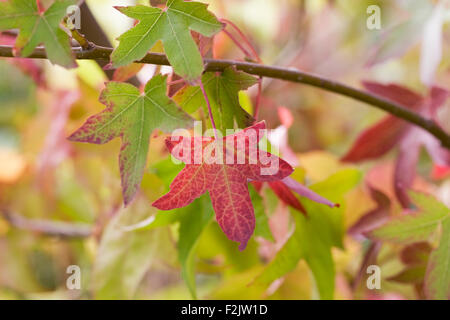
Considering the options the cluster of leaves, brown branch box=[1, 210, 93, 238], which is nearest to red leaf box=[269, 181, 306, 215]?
the cluster of leaves

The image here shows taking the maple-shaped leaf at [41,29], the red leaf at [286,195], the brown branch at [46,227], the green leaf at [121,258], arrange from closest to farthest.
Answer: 1. the maple-shaped leaf at [41,29]
2. the red leaf at [286,195]
3. the green leaf at [121,258]
4. the brown branch at [46,227]

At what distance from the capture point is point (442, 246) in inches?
17.7

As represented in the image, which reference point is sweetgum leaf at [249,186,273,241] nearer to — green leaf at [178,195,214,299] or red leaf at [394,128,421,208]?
green leaf at [178,195,214,299]

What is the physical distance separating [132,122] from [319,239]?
0.85 feet

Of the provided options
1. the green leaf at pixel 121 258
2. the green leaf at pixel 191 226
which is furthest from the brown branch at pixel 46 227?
the green leaf at pixel 191 226

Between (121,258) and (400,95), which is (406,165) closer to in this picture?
(400,95)

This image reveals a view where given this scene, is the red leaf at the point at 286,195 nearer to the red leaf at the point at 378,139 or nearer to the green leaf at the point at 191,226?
the green leaf at the point at 191,226

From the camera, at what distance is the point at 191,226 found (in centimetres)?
48

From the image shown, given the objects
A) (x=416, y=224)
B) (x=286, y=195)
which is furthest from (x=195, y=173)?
(x=416, y=224)

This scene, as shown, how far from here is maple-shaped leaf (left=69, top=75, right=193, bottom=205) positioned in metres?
0.33

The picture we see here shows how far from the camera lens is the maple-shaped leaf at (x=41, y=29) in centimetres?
31

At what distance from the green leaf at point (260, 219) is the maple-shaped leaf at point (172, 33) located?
0.18 m
